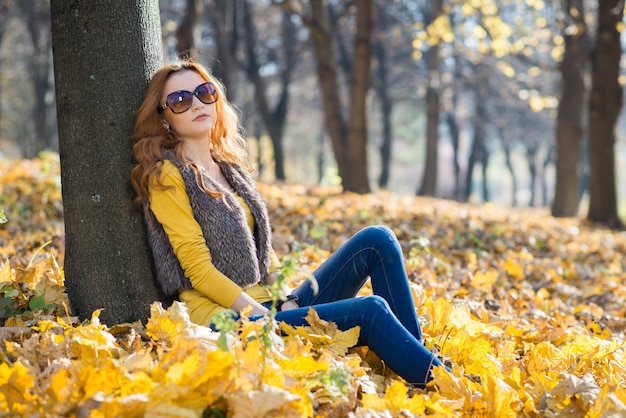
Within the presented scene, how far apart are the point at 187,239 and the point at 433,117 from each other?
14449mm

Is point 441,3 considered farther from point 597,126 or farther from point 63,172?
point 63,172

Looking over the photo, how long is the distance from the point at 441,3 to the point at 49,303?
48.3 ft

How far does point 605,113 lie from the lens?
34.3 feet

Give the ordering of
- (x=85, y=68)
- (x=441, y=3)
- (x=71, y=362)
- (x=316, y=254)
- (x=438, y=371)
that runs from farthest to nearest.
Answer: (x=441, y=3), (x=316, y=254), (x=85, y=68), (x=438, y=371), (x=71, y=362)

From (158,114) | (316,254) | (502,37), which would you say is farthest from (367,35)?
(158,114)

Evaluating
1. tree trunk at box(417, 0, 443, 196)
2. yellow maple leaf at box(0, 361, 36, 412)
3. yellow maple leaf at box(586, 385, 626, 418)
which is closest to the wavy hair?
yellow maple leaf at box(0, 361, 36, 412)

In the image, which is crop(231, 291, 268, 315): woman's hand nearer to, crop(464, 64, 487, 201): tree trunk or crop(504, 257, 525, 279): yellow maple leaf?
crop(504, 257, 525, 279): yellow maple leaf

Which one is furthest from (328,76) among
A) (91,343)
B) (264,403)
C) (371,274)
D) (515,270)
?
(264,403)

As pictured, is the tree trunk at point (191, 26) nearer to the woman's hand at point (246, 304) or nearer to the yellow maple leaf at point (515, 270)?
the yellow maple leaf at point (515, 270)

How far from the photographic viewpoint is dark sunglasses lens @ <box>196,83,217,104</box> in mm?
2971

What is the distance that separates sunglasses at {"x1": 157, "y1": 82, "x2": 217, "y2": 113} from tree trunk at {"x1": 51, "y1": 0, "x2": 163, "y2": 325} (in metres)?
0.14

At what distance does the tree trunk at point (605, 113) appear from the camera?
1009 centimetres

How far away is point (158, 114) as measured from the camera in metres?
2.89

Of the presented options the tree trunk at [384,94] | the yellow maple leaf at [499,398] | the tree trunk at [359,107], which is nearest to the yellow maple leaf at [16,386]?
the yellow maple leaf at [499,398]
